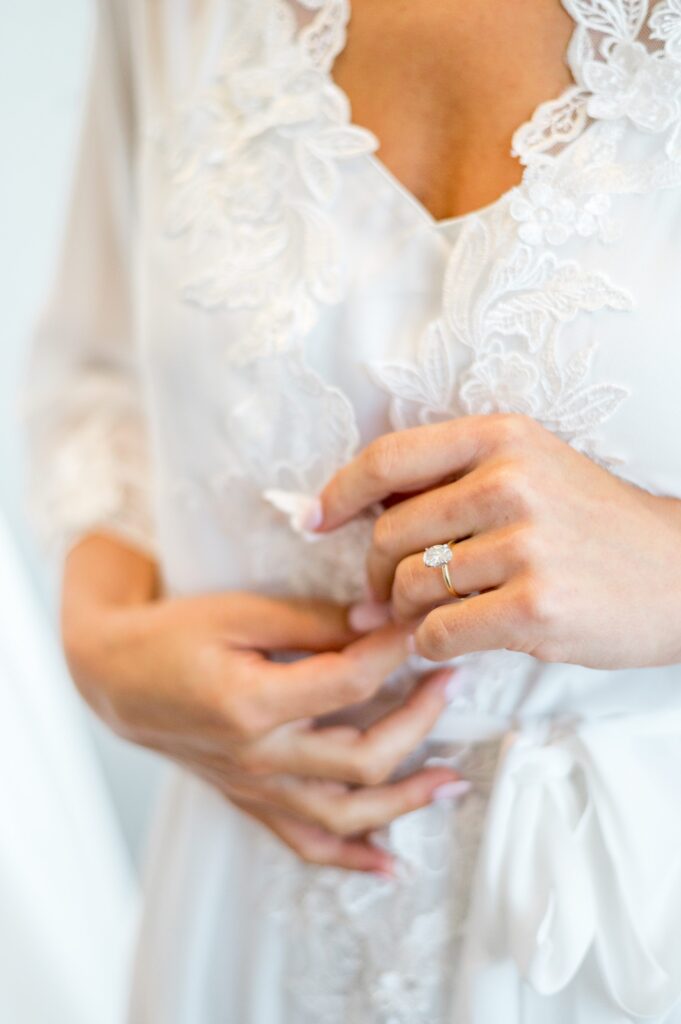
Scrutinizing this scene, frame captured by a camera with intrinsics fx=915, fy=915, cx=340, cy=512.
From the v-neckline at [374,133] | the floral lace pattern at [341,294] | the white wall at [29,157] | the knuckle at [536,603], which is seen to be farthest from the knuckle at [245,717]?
the white wall at [29,157]

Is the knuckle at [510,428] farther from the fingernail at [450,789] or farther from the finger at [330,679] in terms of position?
the fingernail at [450,789]

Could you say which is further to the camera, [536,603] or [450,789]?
[450,789]

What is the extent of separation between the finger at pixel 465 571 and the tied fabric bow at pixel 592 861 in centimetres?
15

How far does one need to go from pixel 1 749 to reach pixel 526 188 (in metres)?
1.09

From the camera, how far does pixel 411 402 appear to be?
602mm

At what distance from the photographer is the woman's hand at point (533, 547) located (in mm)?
515

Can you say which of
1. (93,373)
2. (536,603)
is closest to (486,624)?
(536,603)

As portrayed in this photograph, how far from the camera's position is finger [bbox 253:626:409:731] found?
0.63 m

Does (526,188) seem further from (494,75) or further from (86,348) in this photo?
(86,348)

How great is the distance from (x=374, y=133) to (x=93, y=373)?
0.46 m

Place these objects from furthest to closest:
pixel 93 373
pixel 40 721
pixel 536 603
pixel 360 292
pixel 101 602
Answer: pixel 40 721 → pixel 93 373 → pixel 101 602 → pixel 360 292 → pixel 536 603

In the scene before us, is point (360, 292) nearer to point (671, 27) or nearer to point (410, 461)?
point (410, 461)

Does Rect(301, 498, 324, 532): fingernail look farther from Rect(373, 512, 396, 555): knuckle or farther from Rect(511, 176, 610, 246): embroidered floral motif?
Rect(511, 176, 610, 246): embroidered floral motif

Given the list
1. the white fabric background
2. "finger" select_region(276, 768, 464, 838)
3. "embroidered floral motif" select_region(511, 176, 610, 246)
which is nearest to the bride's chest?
"embroidered floral motif" select_region(511, 176, 610, 246)
